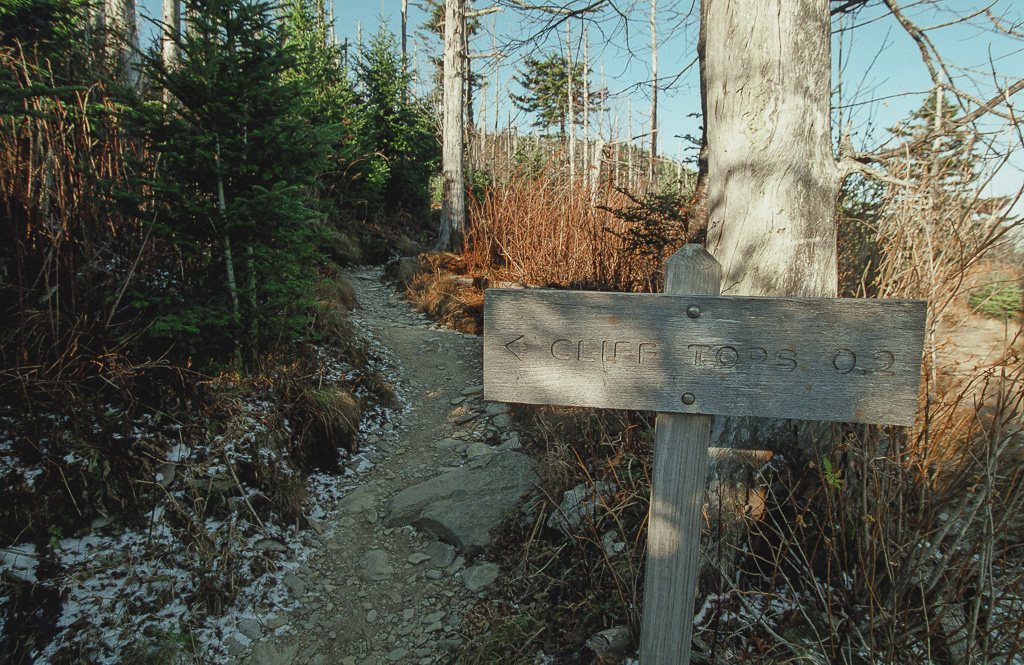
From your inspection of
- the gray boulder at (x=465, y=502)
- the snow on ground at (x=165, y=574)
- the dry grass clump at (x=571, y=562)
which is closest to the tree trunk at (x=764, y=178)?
the dry grass clump at (x=571, y=562)

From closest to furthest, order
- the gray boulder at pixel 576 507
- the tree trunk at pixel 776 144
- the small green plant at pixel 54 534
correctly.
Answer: the tree trunk at pixel 776 144, the small green plant at pixel 54 534, the gray boulder at pixel 576 507

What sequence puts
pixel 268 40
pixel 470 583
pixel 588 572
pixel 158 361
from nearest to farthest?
1. pixel 588 572
2. pixel 470 583
3. pixel 158 361
4. pixel 268 40

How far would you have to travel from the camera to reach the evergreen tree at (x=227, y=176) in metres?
3.38

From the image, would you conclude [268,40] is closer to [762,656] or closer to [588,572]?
[588,572]

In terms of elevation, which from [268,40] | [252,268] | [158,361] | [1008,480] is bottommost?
[1008,480]

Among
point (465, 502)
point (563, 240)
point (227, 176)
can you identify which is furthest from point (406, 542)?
point (563, 240)

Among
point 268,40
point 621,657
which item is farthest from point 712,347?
point 268,40

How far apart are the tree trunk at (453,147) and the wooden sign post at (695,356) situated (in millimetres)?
8913

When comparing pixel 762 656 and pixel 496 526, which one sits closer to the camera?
pixel 762 656

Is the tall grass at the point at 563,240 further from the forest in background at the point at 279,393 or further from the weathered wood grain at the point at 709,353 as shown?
the weathered wood grain at the point at 709,353

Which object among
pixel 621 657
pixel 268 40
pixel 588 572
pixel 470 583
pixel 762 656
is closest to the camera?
pixel 762 656

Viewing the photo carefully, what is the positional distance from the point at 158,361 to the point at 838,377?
3458 mm

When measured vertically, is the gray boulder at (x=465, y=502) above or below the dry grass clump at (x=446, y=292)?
below

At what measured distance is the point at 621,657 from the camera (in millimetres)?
2193
